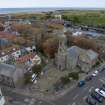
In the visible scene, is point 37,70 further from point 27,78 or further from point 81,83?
point 81,83

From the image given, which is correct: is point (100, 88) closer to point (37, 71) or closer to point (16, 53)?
point (37, 71)

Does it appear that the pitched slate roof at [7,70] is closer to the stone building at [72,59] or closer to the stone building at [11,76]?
the stone building at [11,76]

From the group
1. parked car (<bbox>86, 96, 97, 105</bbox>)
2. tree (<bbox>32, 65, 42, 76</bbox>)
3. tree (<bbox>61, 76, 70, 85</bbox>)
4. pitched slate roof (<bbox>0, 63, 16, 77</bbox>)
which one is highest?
pitched slate roof (<bbox>0, 63, 16, 77</bbox>)

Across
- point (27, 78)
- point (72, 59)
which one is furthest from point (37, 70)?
point (72, 59)

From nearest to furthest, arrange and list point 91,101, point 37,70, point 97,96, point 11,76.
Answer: point 91,101
point 97,96
point 11,76
point 37,70

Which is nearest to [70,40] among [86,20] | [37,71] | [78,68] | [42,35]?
[42,35]

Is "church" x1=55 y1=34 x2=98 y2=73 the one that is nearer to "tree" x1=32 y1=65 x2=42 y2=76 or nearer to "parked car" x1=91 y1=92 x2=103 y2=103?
"tree" x1=32 y1=65 x2=42 y2=76

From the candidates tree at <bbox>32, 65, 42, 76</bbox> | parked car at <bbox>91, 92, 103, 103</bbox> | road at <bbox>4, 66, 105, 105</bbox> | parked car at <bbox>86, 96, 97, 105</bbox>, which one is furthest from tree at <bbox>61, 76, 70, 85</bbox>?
parked car at <bbox>86, 96, 97, 105</bbox>

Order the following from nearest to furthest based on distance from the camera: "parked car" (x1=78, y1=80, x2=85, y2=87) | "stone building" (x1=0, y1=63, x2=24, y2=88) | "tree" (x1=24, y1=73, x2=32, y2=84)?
"stone building" (x1=0, y1=63, x2=24, y2=88)
"parked car" (x1=78, y1=80, x2=85, y2=87)
"tree" (x1=24, y1=73, x2=32, y2=84)

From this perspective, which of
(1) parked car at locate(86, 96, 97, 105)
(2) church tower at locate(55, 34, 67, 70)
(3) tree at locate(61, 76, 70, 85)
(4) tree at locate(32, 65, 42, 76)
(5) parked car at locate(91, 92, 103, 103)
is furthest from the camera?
(2) church tower at locate(55, 34, 67, 70)
